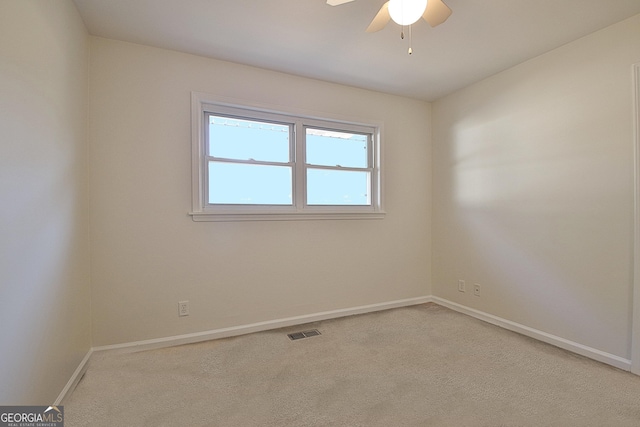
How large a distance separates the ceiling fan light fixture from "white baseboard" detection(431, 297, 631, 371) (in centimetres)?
275

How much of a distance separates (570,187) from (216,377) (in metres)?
3.14

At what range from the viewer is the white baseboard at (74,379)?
1.63 m

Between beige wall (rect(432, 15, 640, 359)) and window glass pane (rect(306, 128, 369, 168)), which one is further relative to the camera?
window glass pane (rect(306, 128, 369, 168))

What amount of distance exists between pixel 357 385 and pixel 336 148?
2.32m

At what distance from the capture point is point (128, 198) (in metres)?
2.26

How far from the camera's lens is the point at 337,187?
315 centimetres

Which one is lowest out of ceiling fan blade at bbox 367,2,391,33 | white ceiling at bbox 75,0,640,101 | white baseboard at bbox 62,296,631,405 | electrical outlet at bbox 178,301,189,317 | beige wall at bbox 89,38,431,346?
white baseboard at bbox 62,296,631,405

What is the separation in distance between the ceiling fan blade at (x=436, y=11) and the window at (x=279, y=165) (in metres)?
1.49

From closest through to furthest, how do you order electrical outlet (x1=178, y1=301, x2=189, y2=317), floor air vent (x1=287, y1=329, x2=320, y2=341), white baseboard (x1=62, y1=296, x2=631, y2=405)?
white baseboard (x1=62, y1=296, x2=631, y2=405) → electrical outlet (x1=178, y1=301, x2=189, y2=317) → floor air vent (x1=287, y1=329, x2=320, y2=341)

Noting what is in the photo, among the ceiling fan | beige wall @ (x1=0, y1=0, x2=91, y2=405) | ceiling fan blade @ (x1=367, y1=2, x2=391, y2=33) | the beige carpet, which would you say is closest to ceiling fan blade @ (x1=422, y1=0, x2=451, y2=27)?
the ceiling fan

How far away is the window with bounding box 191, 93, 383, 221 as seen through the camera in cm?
256

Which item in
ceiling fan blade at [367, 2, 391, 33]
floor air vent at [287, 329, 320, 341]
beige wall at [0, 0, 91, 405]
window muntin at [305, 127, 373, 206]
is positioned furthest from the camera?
window muntin at [305, 127, 373, 206]

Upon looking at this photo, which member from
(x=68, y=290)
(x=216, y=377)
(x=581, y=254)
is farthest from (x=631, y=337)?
(x=68, y=290)

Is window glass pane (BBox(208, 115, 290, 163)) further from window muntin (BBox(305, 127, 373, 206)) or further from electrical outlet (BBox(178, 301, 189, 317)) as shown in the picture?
electrical outlet (BBox(178, 301, 189, 317))
